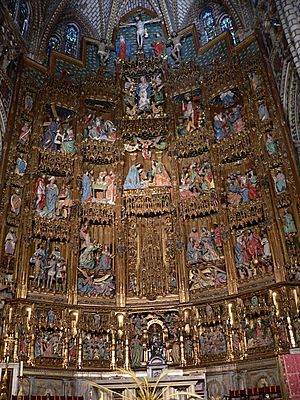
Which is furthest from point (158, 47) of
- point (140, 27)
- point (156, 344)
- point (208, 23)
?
point (156, 344)

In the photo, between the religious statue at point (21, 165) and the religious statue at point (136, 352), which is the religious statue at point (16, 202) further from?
the religious statue at point (136, 352)

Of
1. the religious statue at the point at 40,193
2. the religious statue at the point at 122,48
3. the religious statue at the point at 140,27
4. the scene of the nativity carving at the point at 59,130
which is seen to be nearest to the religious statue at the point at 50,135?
the scene of the nativity carving at the point at 59,130

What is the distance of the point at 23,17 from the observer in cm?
1833

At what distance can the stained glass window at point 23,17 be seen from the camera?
709 inches

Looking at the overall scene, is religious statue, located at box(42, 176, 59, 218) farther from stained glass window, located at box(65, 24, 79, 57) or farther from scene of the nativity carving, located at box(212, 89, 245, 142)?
stained glass window, located at box(65, 24, 79, 57)

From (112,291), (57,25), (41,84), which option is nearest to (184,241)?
(112,291)

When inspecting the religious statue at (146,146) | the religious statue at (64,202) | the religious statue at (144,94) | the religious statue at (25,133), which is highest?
the religious statue at (144,94)

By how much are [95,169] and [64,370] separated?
23.9 ft

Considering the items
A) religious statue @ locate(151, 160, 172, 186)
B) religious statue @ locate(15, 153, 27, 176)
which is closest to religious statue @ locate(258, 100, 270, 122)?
religious statue @ locate(151, 160, 172, 186)

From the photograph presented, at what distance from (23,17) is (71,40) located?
103 inches

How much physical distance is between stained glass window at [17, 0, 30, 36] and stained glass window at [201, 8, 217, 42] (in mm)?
7206

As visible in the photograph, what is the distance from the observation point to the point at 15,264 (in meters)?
14.7

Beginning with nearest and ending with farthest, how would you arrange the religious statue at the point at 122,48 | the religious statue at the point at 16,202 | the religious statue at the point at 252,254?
1. the religious statue at the point at 252,254
2. the religious statue at the point at 16,202
3. the religious statue at the point at 122,48

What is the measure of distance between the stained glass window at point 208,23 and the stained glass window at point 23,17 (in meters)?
7.21
